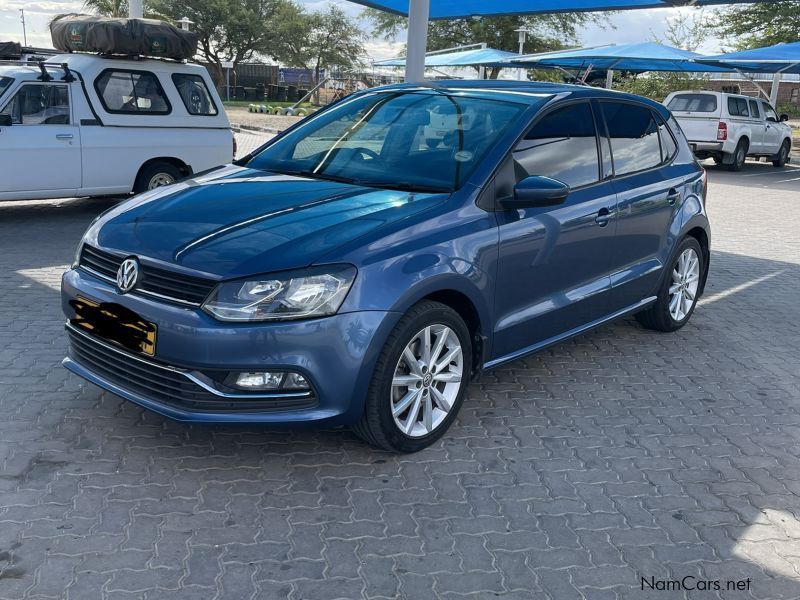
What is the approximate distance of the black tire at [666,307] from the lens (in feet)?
19.8

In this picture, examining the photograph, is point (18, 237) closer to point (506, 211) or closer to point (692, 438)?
point (506, 211)

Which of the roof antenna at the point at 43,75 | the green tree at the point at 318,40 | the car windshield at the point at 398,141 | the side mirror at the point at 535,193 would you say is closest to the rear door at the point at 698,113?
the roof antenna at the point at 43,75

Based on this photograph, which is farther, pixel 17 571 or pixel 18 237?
pixel 18 237

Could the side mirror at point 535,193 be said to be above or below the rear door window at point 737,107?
below

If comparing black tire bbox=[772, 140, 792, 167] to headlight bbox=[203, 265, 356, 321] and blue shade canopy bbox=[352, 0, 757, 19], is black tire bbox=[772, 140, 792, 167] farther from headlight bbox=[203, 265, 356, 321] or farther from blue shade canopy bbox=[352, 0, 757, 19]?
headlight bbox=[203, 265, 356, 321]

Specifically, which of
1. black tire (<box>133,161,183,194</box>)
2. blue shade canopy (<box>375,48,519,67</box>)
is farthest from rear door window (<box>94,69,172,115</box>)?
blue shade canopy (<box>375,48,519,67</box>)

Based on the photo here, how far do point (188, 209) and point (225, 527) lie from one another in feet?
5.03

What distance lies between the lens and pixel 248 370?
3490 millimetres

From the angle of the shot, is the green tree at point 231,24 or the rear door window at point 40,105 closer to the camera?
the rear door window at point 40,105

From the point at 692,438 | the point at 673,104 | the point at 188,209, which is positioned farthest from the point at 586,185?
the point at 673,104

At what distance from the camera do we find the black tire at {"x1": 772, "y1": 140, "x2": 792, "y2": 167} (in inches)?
890

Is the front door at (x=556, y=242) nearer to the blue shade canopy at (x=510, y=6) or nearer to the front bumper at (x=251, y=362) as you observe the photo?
the front bumper at (x=251, y=362)

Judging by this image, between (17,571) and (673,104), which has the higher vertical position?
(673,104)

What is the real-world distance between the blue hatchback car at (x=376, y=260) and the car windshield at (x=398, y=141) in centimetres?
1
